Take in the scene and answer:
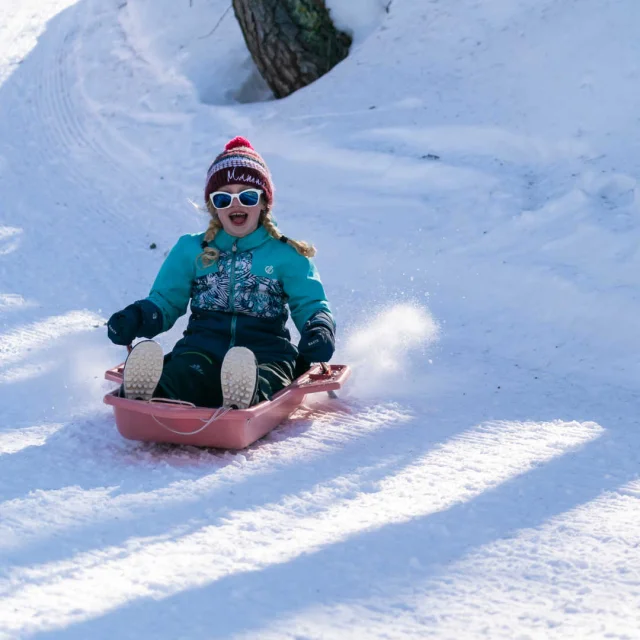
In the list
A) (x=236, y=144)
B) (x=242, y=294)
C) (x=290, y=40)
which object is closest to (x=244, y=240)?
(x=242, y=294)

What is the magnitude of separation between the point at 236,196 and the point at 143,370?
2.80 ft

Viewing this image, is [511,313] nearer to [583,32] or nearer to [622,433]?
[622,433]

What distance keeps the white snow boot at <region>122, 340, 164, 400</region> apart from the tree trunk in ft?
15.8

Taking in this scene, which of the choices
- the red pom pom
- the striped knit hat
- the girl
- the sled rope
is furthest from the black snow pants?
the red pom pom

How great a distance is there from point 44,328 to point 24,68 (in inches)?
202

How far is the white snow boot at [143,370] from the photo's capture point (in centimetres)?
323

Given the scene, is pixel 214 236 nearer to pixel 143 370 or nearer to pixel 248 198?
pixel 248 198

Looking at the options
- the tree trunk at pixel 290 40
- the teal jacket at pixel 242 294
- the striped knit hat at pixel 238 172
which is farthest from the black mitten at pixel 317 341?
the tree trunk at pixel 290 40

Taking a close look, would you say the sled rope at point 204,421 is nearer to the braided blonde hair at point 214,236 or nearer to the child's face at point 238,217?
the braided blonde hair at point 214,236

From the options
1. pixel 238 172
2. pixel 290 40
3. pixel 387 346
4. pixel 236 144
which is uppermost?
pixel 290 40

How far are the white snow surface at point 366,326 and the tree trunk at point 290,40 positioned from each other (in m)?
0.24

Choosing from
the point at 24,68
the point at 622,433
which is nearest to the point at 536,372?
the point at 622,433

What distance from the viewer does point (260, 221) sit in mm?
3826

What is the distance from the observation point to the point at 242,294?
12.3 ft
